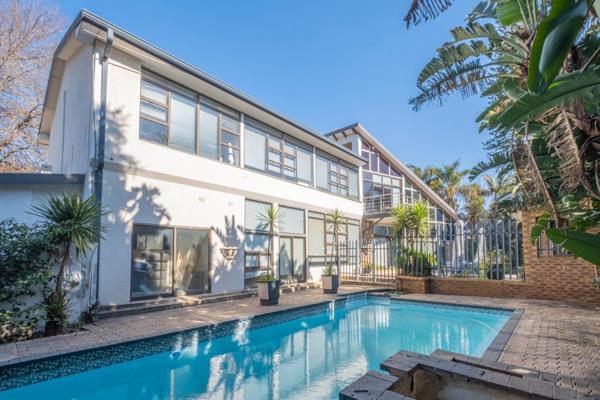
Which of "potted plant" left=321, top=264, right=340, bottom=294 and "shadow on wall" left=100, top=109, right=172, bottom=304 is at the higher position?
"shadow on wall" left=100, top=109, right=172, bottom=304

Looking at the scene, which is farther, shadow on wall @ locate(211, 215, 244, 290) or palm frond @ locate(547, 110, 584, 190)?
shadow on wall @ locate(211, 215, 244, 290)

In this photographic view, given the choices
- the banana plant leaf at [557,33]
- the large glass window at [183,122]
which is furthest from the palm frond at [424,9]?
the large glass window at [183,122]

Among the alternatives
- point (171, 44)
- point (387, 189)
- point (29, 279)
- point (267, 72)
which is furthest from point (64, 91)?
point (387, 189)

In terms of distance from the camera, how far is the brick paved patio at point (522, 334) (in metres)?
4.59

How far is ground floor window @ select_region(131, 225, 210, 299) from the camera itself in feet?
29.0

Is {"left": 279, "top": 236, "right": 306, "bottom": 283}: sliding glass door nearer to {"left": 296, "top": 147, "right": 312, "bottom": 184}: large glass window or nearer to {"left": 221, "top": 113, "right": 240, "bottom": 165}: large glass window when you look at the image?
{"left": 296, "top": 147, "right": 312, "bottom": 184}: large glass window

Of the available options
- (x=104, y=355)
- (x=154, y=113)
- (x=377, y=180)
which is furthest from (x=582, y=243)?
(x=377, y=180)

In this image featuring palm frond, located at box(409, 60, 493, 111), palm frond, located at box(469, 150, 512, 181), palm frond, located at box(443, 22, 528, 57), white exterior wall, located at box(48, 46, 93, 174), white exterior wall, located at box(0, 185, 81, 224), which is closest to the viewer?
palm frond, located at box(443, 22, 528, 57)

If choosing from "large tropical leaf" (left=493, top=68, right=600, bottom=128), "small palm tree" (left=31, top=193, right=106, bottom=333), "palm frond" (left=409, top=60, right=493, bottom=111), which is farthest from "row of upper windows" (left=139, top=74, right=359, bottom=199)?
"large tropical leaf" (left=493, top=68, right=600, bottom=128)

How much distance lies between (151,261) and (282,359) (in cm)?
474

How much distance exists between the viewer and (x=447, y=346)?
22.8 ft

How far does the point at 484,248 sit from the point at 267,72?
13.4 metres

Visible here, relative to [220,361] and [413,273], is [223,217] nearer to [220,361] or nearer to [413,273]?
[220,361]

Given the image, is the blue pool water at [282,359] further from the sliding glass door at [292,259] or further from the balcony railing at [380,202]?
the balcony railing at [380,202]
